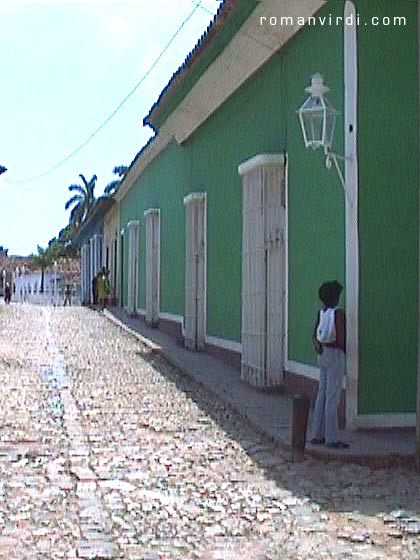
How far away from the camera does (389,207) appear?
8.38 metres

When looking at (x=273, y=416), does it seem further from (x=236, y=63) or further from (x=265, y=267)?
(x=236, y=63)

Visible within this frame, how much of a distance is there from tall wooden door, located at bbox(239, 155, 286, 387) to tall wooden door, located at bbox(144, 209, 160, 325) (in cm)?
985

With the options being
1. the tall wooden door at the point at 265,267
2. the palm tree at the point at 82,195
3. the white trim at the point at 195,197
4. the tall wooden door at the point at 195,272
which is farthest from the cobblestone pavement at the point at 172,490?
the palm tree at the point at 82,195

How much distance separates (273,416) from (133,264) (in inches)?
662

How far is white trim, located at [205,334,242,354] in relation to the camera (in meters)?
13.1

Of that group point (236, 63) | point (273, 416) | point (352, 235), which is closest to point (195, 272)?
point (236, 63)

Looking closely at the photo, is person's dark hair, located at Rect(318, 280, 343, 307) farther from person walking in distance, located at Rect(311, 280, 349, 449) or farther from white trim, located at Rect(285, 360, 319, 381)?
white trim, located at Rect(285, 360, 319, 381)

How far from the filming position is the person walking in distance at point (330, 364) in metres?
7.64

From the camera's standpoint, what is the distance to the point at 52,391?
1151 centimetres

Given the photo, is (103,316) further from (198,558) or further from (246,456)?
(198,558)

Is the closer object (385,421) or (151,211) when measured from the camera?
(385,421)

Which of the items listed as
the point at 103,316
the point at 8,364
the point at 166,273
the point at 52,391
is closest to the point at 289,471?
the point at 52,391

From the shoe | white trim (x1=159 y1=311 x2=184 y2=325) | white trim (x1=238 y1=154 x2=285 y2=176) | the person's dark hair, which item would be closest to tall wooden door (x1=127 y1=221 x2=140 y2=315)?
white trim (x1=159 y1=311 x2=184 y2=325)

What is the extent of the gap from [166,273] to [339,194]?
37.5 feet
